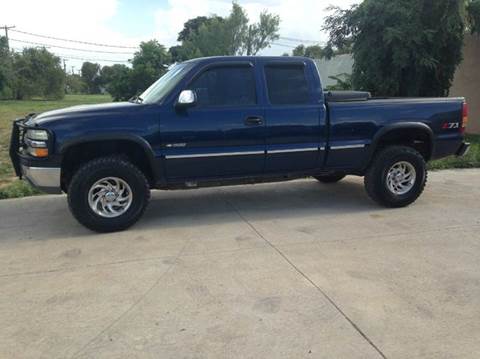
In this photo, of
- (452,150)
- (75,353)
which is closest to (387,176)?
(452,150)

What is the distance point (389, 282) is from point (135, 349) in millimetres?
2153

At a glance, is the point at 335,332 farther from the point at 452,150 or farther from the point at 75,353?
the point at 452,150

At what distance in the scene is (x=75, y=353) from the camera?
310 centimetres

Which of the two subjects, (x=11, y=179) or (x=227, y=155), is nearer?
(x=227, y=155)

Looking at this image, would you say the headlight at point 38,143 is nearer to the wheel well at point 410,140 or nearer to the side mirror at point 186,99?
the side mirror at point 186,99

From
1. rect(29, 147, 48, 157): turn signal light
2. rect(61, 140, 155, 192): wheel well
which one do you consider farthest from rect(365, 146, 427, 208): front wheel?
rect(29, 147, 48, 157): turn signal light

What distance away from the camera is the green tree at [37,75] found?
5778cm

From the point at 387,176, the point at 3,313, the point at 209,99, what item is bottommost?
the point at 3,313

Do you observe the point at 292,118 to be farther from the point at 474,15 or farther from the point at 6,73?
the point at 6,73

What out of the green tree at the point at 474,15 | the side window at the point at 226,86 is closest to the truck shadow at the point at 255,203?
the side window at the point at 226,86

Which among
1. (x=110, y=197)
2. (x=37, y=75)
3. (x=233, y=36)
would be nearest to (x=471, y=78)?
(x=110, y=197)

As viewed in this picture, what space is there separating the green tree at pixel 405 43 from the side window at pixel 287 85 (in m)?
6.85

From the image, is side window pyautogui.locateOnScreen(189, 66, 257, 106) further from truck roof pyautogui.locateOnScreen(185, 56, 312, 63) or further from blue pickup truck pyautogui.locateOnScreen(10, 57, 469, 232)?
truck roof pyautogui.locateOnScreen(185, 56, 312, 63)

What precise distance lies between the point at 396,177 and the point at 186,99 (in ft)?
9.96
